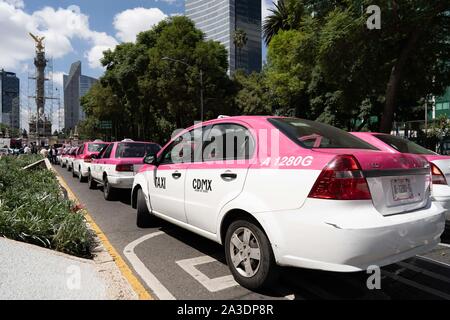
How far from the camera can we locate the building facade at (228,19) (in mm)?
64625

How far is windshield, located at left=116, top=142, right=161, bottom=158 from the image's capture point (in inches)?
387

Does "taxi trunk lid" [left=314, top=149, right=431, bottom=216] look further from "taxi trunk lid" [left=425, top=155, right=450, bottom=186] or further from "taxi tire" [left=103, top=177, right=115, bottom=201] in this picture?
"taxi tire" [left=103, top=177, right=115, bottom=201]

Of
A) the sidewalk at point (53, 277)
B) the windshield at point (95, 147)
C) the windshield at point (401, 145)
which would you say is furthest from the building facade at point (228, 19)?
the sidewalk at point (53, 277)

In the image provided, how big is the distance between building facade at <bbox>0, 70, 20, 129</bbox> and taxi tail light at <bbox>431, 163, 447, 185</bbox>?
170m

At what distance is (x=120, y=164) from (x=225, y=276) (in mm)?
5631

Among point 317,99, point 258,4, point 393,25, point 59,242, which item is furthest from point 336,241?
point 258,4

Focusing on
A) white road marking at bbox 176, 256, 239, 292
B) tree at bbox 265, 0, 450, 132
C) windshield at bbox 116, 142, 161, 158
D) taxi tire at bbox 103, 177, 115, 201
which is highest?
tree at bbox 265, 0, 450, 132

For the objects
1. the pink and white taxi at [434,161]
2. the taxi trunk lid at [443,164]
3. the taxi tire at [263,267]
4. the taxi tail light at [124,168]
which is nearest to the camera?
the taxi tire at [263,267]

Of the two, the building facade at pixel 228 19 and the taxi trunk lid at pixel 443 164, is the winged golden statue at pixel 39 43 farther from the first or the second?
the taxi trunk lid at pixel 443 164

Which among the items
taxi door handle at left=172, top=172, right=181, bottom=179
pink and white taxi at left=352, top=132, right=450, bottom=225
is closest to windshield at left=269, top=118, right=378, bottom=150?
pink and white taxi at left=352, top=132, right=450, bottom=225

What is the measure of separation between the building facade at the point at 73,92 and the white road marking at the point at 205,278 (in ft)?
427

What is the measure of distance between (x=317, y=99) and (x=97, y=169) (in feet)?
81.3

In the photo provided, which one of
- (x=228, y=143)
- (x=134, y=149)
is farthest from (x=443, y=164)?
(x=134, y=149)

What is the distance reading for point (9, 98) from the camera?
169 metres
